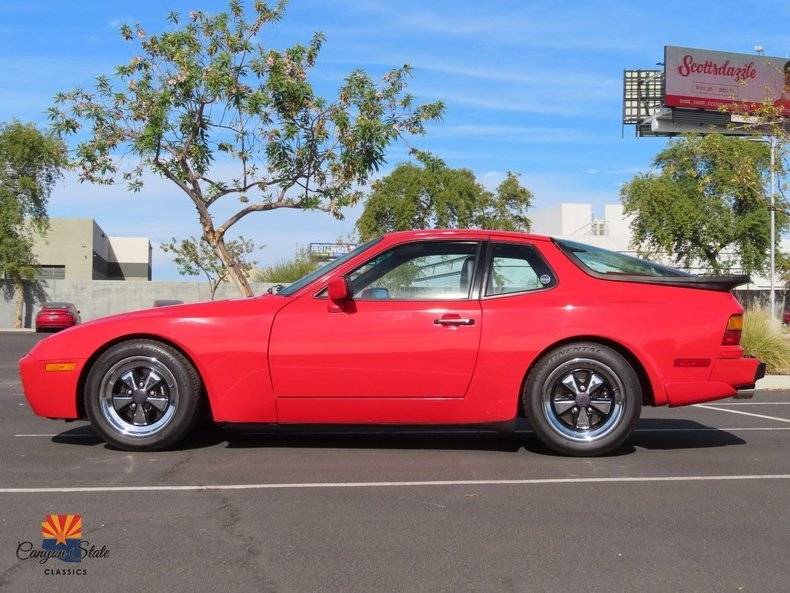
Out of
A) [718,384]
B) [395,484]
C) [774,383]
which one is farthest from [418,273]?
[774,383]

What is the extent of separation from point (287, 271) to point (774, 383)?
3626cm

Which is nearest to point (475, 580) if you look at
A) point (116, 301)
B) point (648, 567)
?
point (648, 567)

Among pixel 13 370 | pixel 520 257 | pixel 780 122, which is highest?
pixel 780 122

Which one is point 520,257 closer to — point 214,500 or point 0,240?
point 214,500

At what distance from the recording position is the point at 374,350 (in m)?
6.30

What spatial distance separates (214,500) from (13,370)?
37.1 ft

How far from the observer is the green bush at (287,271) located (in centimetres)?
4653

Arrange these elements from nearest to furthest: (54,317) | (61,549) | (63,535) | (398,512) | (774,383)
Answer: (61,549) → (63,535) → (398,512) → (774,383) → (54,317)

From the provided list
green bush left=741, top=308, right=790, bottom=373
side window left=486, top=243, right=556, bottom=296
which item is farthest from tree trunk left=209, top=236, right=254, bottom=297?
side window left=486, top=243, right=556, bottom=296

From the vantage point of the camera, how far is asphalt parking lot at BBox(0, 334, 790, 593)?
3.98 meters

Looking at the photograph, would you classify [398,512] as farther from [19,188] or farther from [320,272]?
[19,188]

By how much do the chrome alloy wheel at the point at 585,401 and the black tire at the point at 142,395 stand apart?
2437 mm

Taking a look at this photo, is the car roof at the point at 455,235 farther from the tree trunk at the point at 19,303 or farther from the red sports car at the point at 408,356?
the tree trunk at the point at 19,303

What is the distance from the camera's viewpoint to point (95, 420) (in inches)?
252
